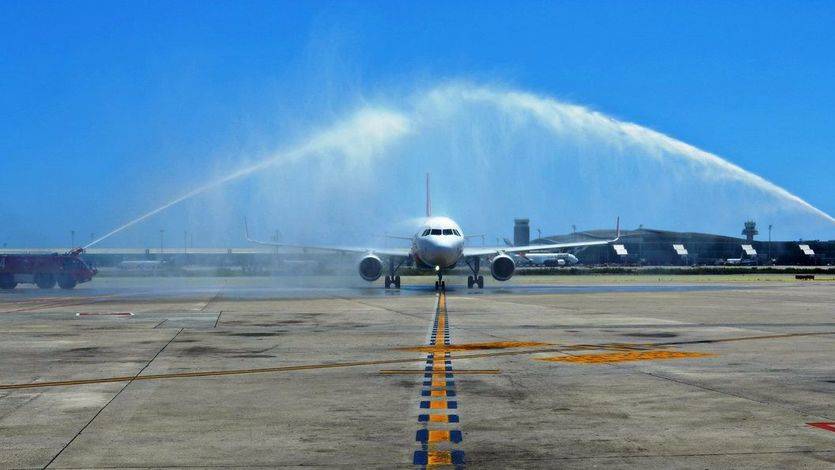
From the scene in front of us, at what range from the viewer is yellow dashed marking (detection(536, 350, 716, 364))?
769 inches

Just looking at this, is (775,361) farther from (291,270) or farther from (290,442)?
(291,270)

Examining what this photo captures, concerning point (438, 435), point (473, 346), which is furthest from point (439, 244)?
point (438, 435)

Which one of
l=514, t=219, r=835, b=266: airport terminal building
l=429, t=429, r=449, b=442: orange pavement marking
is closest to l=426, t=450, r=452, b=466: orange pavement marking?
l=429, t=429, r=449, b=442: orange pavement marking

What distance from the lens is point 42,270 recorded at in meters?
67.9

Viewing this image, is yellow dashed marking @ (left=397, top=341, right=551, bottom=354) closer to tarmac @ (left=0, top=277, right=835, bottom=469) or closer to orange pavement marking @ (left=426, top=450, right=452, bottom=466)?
tarmac @ (left=0, top=277, right=835, bottom=469)

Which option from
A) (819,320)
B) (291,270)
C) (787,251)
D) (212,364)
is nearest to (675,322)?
(819,320)

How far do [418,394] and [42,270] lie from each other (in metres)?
60.0

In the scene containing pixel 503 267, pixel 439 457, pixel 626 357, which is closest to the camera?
pixel 439 457

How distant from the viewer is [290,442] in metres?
10.8

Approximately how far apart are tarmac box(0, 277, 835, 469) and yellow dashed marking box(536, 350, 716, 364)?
6 centimetres

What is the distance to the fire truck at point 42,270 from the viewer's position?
221 ft

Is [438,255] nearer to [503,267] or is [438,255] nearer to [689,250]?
[503,267]

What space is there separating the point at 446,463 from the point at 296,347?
13.8 m

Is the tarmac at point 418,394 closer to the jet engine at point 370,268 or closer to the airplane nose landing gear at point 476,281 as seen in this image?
the jet engine at point 370,268
